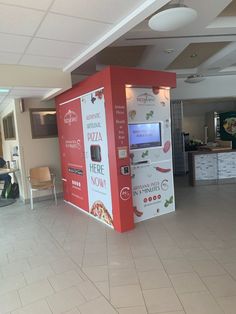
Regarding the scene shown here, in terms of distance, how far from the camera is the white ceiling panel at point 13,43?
283 cm

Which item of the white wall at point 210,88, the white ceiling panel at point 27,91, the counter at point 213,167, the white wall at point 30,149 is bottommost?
the counter at point 213,167

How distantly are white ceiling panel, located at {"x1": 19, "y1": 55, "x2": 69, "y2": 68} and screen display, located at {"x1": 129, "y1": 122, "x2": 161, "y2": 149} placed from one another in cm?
142

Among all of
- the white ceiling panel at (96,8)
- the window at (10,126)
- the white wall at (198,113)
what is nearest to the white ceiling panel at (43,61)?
the white ceiling panel at (96,8)

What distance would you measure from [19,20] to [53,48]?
2.66 feet

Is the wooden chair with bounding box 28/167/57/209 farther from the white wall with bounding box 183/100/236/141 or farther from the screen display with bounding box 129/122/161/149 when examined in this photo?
the white wall with bounding box 183/100/236/141

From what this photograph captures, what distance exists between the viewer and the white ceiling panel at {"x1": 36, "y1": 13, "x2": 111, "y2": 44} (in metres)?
2.51

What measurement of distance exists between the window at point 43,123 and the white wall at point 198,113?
557 cm

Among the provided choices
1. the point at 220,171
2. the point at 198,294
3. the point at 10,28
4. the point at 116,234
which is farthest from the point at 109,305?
the point at 220,171

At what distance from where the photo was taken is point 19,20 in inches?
96.4

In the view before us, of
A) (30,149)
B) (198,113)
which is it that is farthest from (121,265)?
(198,113)

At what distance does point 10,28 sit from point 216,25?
109 inches

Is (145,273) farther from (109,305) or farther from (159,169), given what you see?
(159,169)

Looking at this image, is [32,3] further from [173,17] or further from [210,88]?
[210,88]

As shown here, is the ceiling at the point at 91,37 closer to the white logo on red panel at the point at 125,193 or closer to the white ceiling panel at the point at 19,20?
the white ceiling panel at the point at 19,20
